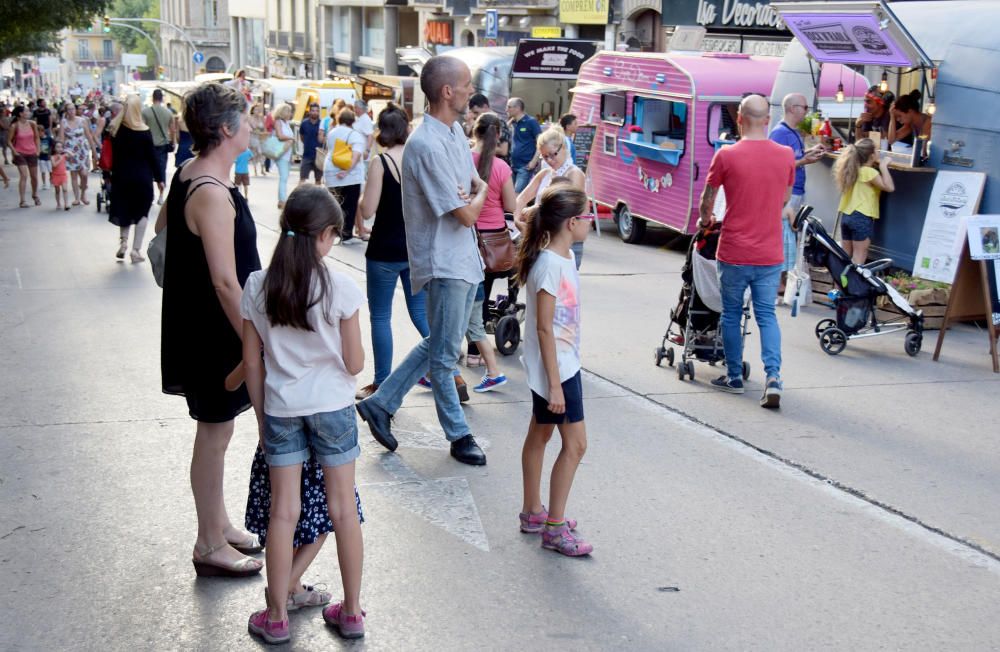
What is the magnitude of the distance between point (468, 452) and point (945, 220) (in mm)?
6654

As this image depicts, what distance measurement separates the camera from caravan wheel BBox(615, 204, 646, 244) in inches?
626

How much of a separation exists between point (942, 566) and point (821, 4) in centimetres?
782

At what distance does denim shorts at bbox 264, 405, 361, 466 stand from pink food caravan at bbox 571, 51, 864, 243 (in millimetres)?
10889

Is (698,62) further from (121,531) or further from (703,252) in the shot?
(121,531)

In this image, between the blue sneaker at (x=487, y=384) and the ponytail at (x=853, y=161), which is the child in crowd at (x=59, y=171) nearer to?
the ponytail at (x=853, y=161)

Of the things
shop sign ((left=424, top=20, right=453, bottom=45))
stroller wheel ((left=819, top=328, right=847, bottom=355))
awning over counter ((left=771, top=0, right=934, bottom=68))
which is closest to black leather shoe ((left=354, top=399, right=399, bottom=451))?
stroller wheel ((left=819, top=328, right=847, bottom=355))

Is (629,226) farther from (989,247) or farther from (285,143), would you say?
(989,247)

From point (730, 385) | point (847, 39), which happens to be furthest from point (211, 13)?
point (730, 385)

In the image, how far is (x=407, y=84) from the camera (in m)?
32.1

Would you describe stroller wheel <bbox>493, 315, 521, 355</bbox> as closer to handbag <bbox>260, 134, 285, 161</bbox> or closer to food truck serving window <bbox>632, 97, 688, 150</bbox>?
food truck serving window <bbox>632, 97, 688, 150</bbox>

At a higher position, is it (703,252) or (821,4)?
(821,4)

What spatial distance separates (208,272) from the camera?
4.25 meters

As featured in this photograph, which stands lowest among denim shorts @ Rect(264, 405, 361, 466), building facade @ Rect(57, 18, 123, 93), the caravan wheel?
building facade @ Rect(57, 18, 123, 93)

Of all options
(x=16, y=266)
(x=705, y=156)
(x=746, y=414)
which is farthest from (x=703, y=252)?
(x=16, y=266)
